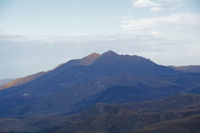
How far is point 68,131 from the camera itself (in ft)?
498

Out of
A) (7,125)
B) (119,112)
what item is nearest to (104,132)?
(119,112)

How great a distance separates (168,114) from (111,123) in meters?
23.4

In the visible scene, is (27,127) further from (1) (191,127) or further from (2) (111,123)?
(1) (191,127)

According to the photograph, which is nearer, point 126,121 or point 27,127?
point 126,121

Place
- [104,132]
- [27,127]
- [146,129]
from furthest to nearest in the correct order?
[27,127] → [104,132] → [146,129]

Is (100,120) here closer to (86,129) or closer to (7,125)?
(86,129)

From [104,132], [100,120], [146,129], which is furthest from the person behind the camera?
[100,120]

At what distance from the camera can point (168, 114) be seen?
155 metres

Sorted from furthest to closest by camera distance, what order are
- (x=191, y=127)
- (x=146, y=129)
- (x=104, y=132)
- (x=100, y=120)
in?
(x=100, y=120)
(x=104, y=132)
(x=146, y=129)
(x=191, y=127)

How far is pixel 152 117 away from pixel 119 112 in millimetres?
16726

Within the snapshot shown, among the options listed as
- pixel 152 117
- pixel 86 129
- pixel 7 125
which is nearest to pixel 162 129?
pixel 152 117

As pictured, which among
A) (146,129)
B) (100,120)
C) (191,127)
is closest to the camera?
(191,127)

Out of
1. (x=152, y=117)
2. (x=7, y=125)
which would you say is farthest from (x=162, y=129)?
(x=7, y=125)

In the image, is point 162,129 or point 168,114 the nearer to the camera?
point 162,129
